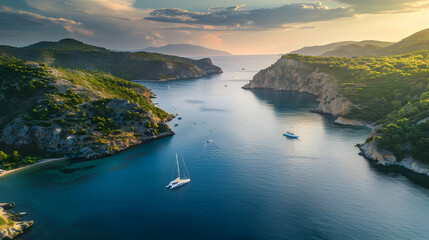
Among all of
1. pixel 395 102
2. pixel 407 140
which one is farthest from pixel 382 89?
pixel 407 140

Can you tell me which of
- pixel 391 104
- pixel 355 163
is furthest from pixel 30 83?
pixel 391 104

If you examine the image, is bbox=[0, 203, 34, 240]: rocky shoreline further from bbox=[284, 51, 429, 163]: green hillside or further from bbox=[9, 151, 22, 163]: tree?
bbox=[284, 51, 429, 163]: green hillside

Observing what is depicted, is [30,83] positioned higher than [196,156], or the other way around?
[30,83]

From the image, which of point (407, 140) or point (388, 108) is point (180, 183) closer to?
point (407, 140)

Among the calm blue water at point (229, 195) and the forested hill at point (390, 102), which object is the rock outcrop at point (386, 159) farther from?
the calm blue water at point (229, 195)

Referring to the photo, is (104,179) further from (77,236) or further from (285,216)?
(285,216)

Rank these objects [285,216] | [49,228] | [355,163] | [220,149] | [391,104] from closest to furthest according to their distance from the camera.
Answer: [49,228] < [285,216] < [355,163] < [220,149] < [391,104]
